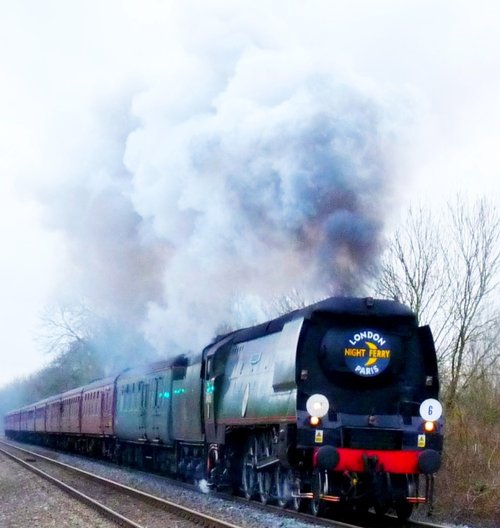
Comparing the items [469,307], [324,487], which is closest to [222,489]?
[324,487]

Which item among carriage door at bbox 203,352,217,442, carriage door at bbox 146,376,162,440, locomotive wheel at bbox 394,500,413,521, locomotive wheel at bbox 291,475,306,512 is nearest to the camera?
locomotive wheel at bbox 394,500,413,521

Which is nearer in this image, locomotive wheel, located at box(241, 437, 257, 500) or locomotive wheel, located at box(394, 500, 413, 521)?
locomotive wheel, located at box(394, 500, 413, 521)

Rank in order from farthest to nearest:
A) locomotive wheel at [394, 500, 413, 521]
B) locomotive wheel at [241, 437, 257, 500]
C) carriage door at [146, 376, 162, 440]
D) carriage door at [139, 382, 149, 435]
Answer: carriage door at [139, 382, 149, 435]
carriage door at [146, 376, 162, 440]
locomotive wheel at [241, 437, 257, 500]
locomotive wheel at [394, 500, 413, 521]

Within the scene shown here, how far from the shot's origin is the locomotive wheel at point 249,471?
14.6m

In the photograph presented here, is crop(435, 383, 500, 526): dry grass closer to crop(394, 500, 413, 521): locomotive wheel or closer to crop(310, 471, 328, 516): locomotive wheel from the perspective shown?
crop(394, 500, 413, 521): locomotive wheel

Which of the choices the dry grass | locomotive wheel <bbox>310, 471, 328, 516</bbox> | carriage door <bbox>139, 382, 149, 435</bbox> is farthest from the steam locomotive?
carriage door <bbox>139, 382, 149, 435</bbox>

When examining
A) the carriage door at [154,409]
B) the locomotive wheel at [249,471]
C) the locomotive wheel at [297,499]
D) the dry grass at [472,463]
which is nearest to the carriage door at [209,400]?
the locomotive wheel at [249,471]

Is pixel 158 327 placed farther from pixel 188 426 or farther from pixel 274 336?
Answer: pixel 274 336

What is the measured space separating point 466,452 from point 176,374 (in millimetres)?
6613

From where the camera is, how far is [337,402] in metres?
12.5

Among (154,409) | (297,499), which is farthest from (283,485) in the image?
(154,409)

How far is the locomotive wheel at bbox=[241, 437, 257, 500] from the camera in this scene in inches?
575

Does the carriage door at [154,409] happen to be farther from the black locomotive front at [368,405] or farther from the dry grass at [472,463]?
the black locomotive front at [368,405]

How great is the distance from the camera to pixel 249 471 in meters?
15.2
